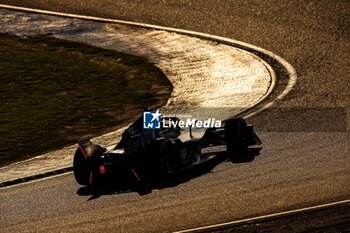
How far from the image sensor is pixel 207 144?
19.9m

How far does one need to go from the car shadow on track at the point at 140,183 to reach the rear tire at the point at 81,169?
0.59 feet

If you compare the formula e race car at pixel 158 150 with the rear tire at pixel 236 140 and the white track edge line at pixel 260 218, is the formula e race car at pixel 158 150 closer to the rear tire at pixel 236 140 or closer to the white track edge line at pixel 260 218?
the rear tire at pixel 236 140

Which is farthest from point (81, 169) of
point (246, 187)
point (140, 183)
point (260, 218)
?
point (260, 218)

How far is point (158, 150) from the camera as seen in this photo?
18.3 metres

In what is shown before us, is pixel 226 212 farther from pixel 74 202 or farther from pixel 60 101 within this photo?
pixel 60 101

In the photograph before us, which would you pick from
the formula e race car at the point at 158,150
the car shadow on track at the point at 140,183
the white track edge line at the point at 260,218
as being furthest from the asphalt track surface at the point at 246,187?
the formula e race car at the point at 158,150

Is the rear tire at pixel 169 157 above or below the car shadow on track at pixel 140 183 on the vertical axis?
above

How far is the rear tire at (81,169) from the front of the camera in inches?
743

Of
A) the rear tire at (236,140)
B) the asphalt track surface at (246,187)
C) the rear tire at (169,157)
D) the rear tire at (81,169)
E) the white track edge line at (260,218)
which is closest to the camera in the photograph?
the white track edge line at (260,218)

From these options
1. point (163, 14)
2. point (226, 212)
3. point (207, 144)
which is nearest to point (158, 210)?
point (226, 212)

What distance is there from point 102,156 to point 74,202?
102 cm

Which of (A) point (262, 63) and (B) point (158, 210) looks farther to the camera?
(A) point (262, 63)

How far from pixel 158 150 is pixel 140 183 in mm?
803

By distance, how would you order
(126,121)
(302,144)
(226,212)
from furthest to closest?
(126,121) → (302,144) → (226,212)
